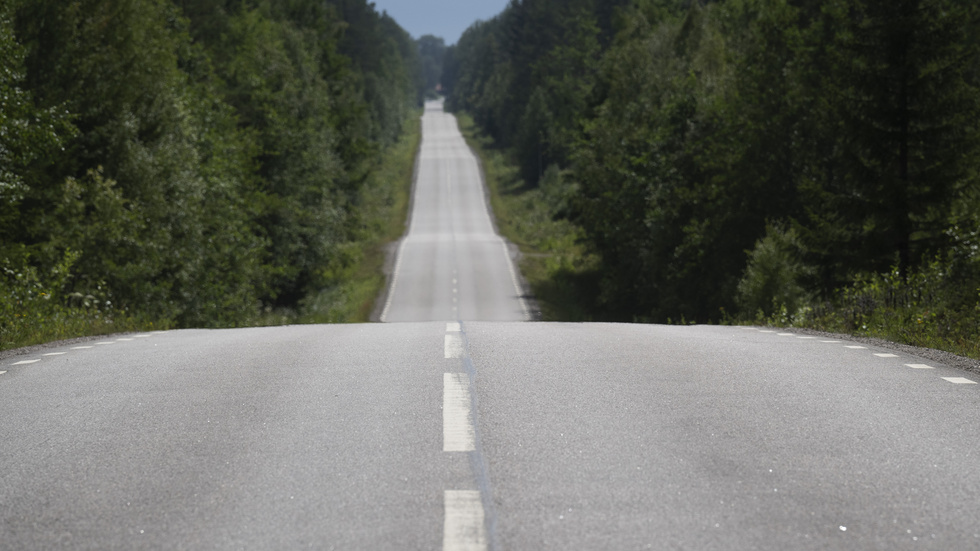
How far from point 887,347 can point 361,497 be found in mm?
7015

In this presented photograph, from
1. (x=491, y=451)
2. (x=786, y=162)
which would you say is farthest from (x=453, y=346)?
(x=786, y=162)

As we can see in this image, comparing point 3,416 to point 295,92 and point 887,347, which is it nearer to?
point 887,347

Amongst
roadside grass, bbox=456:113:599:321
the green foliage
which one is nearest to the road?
the green foliage

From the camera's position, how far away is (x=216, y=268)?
1281 inches

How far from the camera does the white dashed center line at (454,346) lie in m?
8.91

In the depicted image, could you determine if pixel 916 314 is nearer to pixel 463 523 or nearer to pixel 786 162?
pixel 463 523

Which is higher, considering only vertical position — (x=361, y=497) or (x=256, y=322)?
(x=361, y=497)

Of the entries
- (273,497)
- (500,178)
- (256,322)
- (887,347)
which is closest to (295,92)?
(256,322)

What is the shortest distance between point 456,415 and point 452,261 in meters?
52.8

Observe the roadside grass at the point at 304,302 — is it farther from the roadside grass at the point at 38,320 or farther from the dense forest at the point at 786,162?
the dense forest at the point at 786,162

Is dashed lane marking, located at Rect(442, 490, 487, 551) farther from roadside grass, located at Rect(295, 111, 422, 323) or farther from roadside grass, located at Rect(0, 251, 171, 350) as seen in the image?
roadside grass, located at Rect(295, 111, 422, 323)

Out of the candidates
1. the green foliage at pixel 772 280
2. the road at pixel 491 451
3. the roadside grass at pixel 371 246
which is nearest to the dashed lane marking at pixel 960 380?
the road at pixel 491 451

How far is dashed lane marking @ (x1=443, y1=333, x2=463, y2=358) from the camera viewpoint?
29.2 feet

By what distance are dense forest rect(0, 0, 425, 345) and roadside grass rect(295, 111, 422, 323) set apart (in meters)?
1.78
